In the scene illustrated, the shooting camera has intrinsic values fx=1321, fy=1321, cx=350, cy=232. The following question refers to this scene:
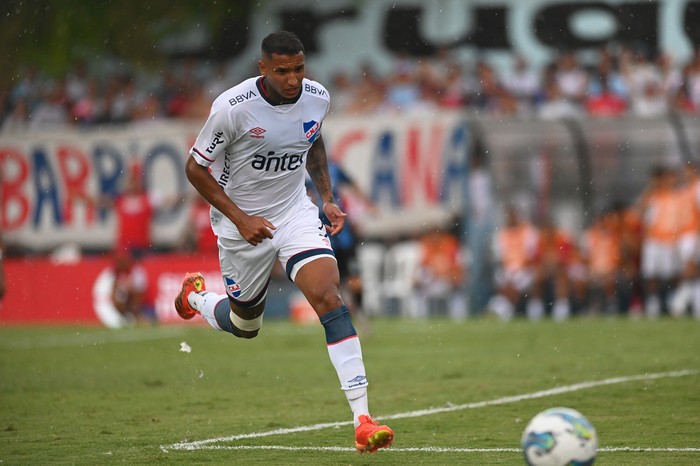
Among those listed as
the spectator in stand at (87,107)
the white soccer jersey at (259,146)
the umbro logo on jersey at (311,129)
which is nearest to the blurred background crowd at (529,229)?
the spectator in stand at (87,107)

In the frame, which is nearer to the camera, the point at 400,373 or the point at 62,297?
the point at 400,373

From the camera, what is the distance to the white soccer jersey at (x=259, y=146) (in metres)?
8.45

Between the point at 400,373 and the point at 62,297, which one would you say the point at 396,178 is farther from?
the point at 400,373

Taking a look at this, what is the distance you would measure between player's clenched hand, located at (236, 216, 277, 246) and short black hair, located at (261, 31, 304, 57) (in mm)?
1047

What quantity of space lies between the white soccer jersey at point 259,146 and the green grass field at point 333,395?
1568 mm

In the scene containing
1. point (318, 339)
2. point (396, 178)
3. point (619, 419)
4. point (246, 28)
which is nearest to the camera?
point (619, 419)

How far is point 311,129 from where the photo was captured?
8.73 meters

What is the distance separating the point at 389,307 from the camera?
867 inches

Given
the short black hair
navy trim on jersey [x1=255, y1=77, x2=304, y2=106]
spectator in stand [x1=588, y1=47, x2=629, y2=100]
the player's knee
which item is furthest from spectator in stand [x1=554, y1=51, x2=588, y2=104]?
the player's knee

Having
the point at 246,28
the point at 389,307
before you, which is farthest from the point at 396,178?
the point at 246,28

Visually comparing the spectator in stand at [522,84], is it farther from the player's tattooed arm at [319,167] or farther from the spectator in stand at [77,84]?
the player's tattooed arm at [319,167]

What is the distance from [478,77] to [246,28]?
29.1 ft

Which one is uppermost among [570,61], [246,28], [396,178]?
[246,28]

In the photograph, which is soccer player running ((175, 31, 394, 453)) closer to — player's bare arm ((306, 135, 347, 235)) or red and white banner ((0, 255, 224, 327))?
player's bare arm ((306, 135, 347, 235))
